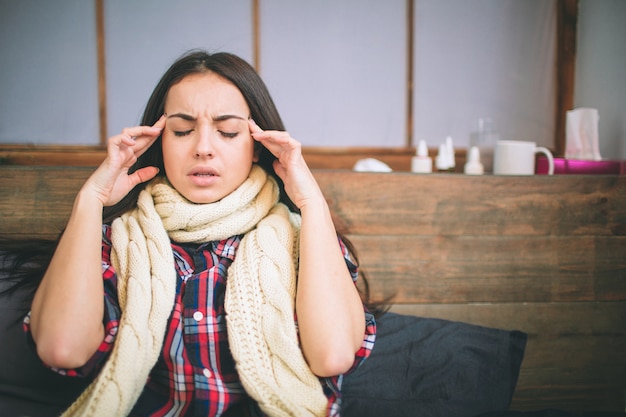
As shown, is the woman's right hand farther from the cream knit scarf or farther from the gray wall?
the gray wall

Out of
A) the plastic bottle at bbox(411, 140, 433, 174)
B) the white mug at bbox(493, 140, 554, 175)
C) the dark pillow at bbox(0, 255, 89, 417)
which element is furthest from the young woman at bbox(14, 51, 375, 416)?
the white mug at bbox(493, 140, 554, 175)

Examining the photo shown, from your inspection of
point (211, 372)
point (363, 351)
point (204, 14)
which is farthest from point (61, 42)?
point (363, 351)

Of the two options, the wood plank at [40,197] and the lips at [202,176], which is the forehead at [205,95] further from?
the wood plank at [40,197]

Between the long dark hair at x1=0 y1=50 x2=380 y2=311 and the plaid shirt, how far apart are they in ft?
1.00

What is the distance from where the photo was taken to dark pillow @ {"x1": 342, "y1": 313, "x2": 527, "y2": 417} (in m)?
1.12

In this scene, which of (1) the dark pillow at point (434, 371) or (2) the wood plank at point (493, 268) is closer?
(1) the dark pillow at point (434, 371)

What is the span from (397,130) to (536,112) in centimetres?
70

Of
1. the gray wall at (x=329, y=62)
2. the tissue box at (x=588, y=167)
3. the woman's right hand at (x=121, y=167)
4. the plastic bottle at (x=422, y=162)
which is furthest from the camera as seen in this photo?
the gray wall at (x=329, y=62)

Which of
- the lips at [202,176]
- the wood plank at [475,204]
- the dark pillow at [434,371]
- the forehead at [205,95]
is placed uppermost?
the forehead at [205,95]

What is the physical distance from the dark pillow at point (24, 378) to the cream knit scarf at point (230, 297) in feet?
0.78

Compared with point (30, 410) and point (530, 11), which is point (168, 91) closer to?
point (30, 410)

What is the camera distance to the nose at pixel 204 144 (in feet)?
3.06

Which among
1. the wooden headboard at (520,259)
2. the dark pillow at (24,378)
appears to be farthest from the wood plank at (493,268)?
the dark pillow at (24,378)

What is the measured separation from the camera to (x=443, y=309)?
1.39 meters
